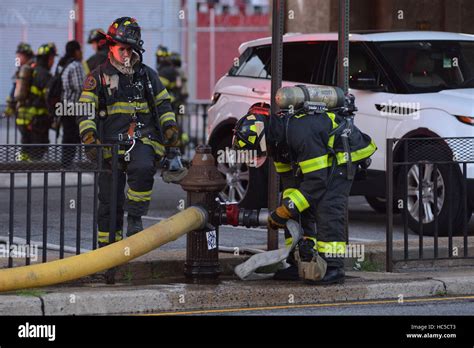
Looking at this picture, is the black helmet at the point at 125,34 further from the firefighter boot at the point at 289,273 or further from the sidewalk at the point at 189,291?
the firefighter boot at the point at 289,273

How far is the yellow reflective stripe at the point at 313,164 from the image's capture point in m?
9.58

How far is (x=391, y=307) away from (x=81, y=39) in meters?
23.4

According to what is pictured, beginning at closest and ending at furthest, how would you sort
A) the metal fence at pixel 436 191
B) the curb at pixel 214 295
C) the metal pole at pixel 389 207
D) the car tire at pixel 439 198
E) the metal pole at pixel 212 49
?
the curb at pixel 214 295
the metal pole at pixel 389 207
the metal fence at pixel 436 191
the car tire at pixel 439 198
the metal pole at pixel 212 49

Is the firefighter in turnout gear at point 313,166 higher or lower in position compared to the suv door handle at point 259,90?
lower

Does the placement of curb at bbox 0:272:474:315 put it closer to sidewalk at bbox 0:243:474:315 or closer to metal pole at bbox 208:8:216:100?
sidewalk at bbox 0:243:474:315

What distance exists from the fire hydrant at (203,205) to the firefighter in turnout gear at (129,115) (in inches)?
34.0

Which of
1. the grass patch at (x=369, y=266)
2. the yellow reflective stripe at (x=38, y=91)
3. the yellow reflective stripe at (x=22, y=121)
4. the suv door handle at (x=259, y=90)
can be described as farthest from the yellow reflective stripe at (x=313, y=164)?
the yellow reflective stripe at (x=22, y=121)

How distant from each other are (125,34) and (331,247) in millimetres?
2387

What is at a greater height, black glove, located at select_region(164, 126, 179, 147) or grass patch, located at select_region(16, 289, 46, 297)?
black glove, located at select_region(164, 126, 179, 147)

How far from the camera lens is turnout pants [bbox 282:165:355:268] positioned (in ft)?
31.9

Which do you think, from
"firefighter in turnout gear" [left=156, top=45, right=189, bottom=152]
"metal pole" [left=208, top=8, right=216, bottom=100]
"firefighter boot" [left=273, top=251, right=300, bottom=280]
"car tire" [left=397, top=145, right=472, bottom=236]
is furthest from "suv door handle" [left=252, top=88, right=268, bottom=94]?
"metal pole" [left=208, top=8, right=216, bottom=100]

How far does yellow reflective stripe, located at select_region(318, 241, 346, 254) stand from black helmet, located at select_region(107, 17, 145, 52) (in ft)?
7.29
